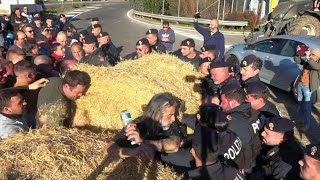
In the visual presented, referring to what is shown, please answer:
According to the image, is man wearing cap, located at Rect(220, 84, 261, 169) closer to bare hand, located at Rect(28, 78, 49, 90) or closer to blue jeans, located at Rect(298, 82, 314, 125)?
bare hand, located at Rect(28, 78, 49, 90)

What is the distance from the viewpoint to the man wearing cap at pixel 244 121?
3830 mm

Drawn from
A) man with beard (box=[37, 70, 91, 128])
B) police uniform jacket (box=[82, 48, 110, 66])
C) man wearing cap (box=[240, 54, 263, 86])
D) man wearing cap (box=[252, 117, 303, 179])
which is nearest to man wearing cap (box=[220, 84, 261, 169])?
man wearing cap (box=[252, 117, 303, 179])

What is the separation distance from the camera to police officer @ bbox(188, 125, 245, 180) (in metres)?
2.79

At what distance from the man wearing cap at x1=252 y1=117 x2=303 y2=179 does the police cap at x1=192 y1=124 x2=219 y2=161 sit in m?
1.28

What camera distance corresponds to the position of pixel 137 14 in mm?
29938

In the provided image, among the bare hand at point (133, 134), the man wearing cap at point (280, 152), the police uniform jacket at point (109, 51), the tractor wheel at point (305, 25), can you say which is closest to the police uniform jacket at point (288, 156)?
the man wearing cap at point (280, 152)

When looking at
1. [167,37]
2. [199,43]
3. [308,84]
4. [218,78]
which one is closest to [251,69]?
[218,78]

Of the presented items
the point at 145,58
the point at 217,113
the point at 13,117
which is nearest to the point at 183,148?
the point at 217,113

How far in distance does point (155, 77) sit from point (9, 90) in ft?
6.98

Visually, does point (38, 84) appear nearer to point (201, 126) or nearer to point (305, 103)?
point (201, 126)

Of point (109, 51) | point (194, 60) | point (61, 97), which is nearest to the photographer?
point (61, 97)

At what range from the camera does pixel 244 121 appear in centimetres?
389

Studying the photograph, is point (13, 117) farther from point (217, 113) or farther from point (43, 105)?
point (217, 113)

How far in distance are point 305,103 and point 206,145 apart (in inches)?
192
